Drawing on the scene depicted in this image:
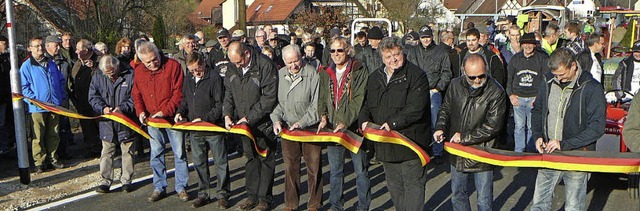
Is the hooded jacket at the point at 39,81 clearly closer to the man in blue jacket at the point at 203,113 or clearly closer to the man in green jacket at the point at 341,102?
the man in blue jacket at the point at 203,113

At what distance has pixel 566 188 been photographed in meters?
5.65

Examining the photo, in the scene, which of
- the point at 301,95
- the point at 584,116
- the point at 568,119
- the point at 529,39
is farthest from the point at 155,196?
the point at 529,39

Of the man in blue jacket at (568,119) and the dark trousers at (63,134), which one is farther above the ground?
the man in blue jacket at (568,119)

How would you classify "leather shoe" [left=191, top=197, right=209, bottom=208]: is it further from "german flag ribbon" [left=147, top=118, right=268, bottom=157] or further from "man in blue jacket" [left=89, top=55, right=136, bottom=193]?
"man in blue jacket" [left=89, top=55, right=136, bottom=193]

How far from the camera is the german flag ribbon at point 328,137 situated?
250 inches

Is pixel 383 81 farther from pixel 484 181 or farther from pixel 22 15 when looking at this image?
pixel 22 15

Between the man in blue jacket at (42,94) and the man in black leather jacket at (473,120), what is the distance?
233 inches

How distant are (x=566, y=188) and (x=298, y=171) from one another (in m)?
2.72

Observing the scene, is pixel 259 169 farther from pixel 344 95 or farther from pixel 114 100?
pixel 114 100

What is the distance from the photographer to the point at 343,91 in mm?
6426

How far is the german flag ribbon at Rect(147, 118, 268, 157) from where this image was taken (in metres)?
6.88

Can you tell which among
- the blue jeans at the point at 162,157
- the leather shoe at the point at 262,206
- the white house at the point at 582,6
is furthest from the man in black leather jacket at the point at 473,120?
the white house at the point at 582,6

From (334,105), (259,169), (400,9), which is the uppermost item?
(400,9)

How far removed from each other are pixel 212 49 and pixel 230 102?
4.82 m
